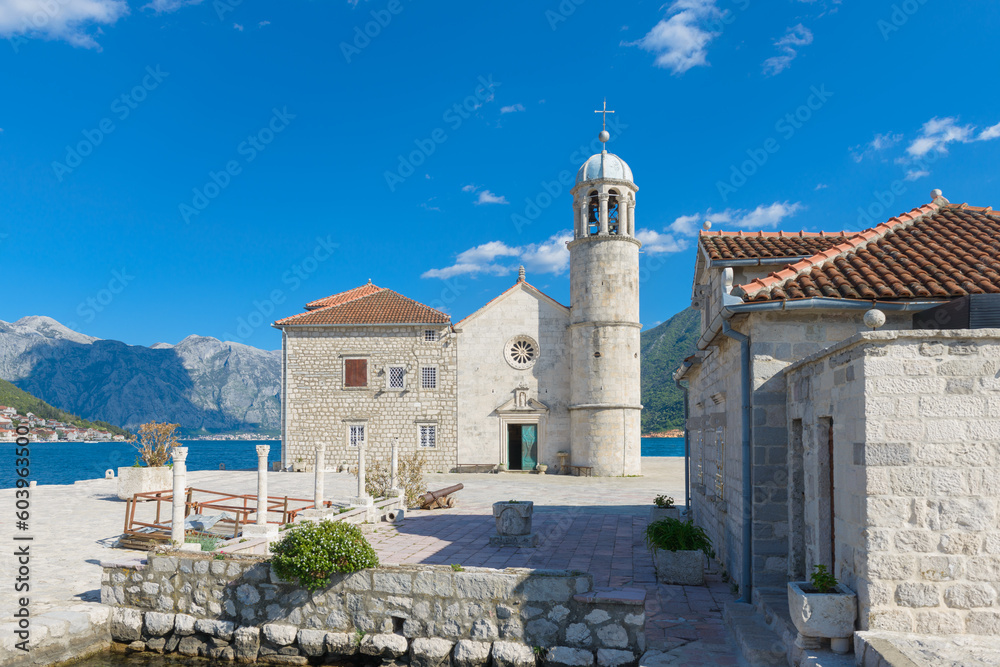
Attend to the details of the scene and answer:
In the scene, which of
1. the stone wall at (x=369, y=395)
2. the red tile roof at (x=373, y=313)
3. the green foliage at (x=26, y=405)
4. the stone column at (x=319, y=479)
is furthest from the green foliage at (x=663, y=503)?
the green foliage at (x=26, y=405)

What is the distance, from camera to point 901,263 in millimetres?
8133

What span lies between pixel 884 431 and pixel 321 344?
1101 inches

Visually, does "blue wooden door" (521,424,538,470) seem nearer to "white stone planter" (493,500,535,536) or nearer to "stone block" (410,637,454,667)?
"white stone planter" (493,500,535,536)

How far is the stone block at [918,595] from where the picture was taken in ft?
16.6

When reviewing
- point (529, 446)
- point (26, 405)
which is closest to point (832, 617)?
point (529, 446)

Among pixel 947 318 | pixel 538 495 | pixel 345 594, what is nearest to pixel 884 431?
pixel 947 318

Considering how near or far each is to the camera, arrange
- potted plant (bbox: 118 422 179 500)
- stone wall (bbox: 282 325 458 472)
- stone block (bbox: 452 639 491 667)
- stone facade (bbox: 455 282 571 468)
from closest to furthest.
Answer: stone block (bbox: 452 639 491 667) < potted plant (bbox: 118 422 179 500) < stone facade (bbox: 455 282 571 468) < stone wall (bbox: 282 325 458 472)

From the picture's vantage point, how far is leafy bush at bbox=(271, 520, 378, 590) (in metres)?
7.52

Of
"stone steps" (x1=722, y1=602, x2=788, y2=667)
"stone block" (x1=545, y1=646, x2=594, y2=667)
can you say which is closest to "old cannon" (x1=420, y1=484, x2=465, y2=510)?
"stone block" (x1=545, y1=646, x2=594, y2=667)

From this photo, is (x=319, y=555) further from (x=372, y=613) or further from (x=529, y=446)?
(x=529, y=446)

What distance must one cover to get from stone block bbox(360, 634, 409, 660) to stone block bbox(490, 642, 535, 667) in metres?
1.03

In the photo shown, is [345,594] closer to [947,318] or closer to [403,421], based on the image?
[947,318]

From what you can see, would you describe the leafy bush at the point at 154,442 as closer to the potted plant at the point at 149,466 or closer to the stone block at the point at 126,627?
the potted plant at the point at 149,466

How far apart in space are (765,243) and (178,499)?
9656 millimetres
